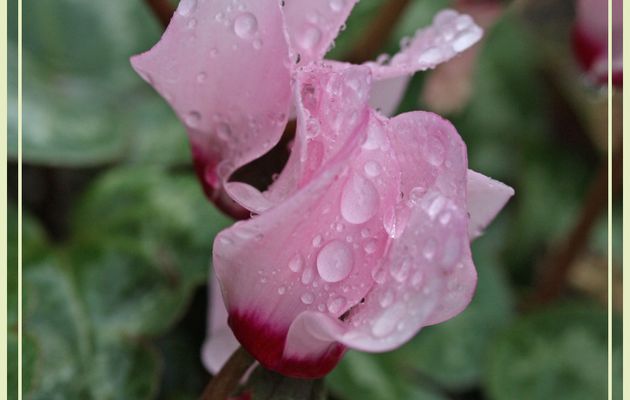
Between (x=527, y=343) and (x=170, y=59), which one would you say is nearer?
(x=170, y=59)

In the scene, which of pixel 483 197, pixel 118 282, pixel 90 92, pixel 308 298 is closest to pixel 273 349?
pixel 308 298

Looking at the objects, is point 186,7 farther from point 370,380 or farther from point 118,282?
point 370,380

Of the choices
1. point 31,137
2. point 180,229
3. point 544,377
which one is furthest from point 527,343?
point 31,137

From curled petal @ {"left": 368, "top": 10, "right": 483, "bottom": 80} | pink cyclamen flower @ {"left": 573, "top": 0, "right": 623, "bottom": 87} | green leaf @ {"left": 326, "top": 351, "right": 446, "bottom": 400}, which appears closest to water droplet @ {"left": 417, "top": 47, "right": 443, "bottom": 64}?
curled petal @ {"left": 368, "top": 10, "right": 483, "bottom": 80}

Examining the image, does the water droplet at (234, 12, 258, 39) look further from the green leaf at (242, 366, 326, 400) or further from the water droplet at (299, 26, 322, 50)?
the green leaf at (242, 366, 326, 400)

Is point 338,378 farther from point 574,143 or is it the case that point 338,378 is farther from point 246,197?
point 574,143

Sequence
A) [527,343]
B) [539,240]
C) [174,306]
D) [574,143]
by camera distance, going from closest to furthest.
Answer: [174,306]
[527,343]
[539,240]
[574,143]
